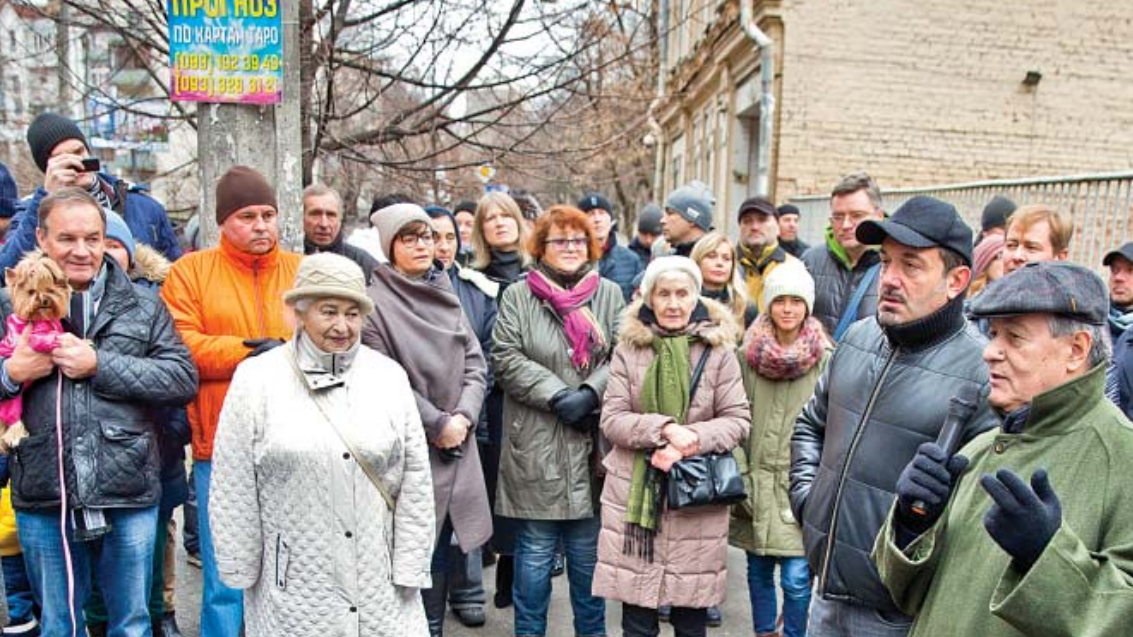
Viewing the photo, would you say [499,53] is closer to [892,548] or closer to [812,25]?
[892,548]

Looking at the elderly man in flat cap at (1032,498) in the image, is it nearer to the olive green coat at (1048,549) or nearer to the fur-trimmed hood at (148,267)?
the olive green coat at (1048,549)

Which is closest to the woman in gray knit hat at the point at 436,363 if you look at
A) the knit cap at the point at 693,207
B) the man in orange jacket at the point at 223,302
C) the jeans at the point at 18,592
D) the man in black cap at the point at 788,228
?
the man in orange jacket at the point at 223,302

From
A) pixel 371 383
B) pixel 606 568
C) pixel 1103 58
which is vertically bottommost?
pixel 606 568

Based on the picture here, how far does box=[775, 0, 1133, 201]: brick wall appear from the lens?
12438 millimetres

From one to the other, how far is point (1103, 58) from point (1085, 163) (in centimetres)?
162

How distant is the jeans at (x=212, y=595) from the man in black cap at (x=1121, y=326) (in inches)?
145

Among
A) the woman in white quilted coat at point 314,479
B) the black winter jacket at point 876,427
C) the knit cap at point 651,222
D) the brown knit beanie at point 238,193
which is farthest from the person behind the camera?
the knit cap at point 651,222

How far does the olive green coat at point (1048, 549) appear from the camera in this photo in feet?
5.10

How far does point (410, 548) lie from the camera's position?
9.52 ft

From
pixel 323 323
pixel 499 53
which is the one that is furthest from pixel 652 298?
pixel 499 53

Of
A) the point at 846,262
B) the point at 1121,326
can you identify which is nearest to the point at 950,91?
the point at 846,262

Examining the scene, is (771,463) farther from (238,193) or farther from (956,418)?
(238,193)

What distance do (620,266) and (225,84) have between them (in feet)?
12.3

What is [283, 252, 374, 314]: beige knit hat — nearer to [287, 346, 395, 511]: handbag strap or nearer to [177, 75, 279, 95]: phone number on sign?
[287, 346, 395, 511]: handbag strap
